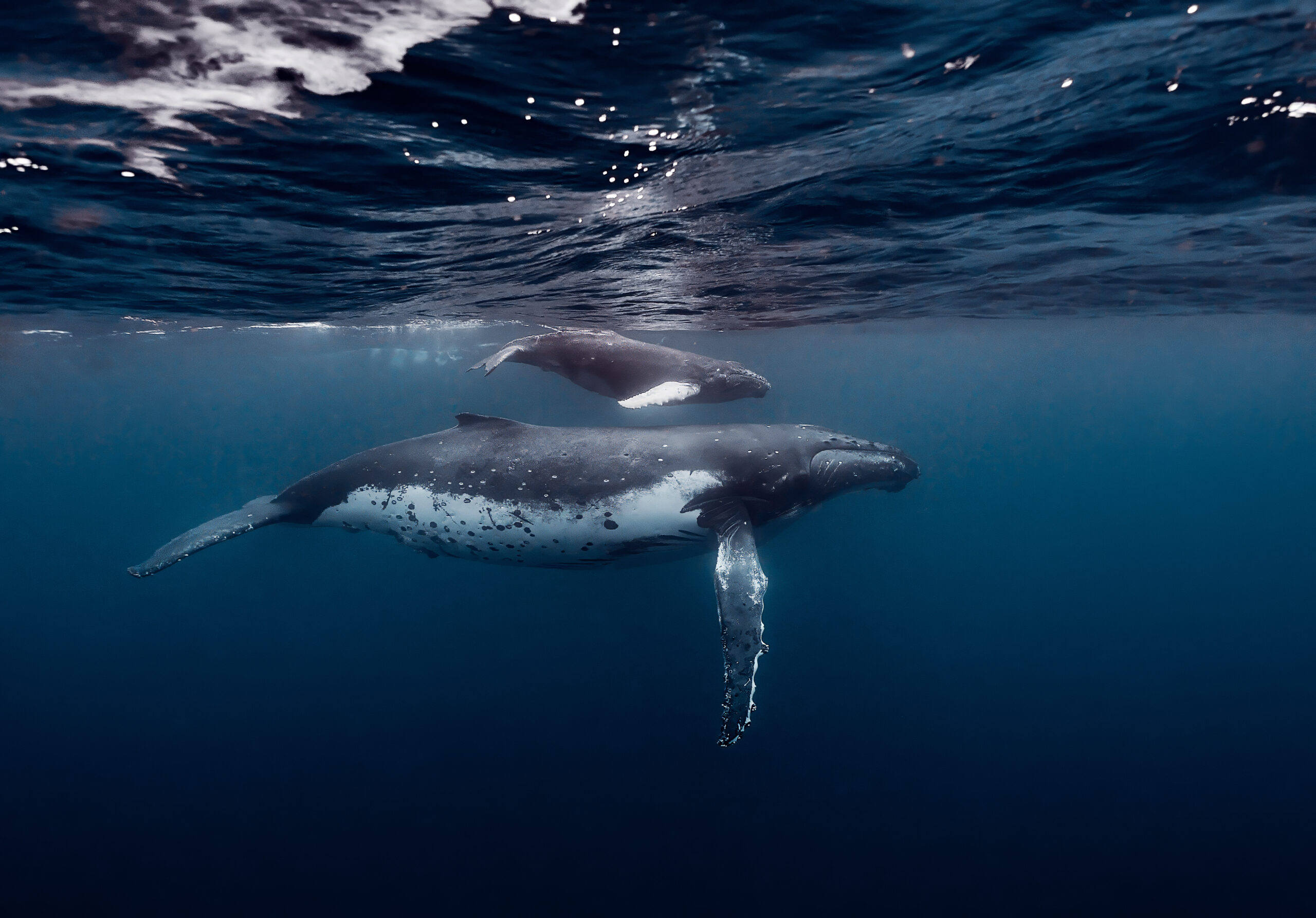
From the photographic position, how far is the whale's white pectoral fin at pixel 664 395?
8039 millimetres

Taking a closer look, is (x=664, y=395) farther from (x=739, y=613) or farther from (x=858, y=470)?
(x=858, y=470)

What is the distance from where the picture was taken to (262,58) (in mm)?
5484

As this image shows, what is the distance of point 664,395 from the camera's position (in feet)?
27.0

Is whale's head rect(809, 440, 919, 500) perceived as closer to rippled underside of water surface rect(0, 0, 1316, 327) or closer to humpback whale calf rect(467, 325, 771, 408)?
humpback whale calf rect(467, 325, 771, 408)

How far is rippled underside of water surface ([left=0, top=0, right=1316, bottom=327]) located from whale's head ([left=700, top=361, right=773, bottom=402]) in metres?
2.68

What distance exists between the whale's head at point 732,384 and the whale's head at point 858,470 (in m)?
1.35

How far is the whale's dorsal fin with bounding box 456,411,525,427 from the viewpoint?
969 centimetres

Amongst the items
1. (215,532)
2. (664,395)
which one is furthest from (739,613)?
(215,532)

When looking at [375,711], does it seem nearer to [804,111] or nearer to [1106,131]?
[804,111]

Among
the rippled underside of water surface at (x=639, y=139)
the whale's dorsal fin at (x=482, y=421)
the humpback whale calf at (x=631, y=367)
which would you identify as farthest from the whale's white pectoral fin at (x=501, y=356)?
the rippled underside of water surface at (x=639, y=139)

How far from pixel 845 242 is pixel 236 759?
17344 millimetres

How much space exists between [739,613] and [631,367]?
3831mm

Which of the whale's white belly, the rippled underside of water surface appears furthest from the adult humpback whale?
the rippled underside of water surface

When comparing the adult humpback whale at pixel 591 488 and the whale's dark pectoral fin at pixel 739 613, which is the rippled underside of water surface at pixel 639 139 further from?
the whale's dark pectoral fin at pixel 739 613
